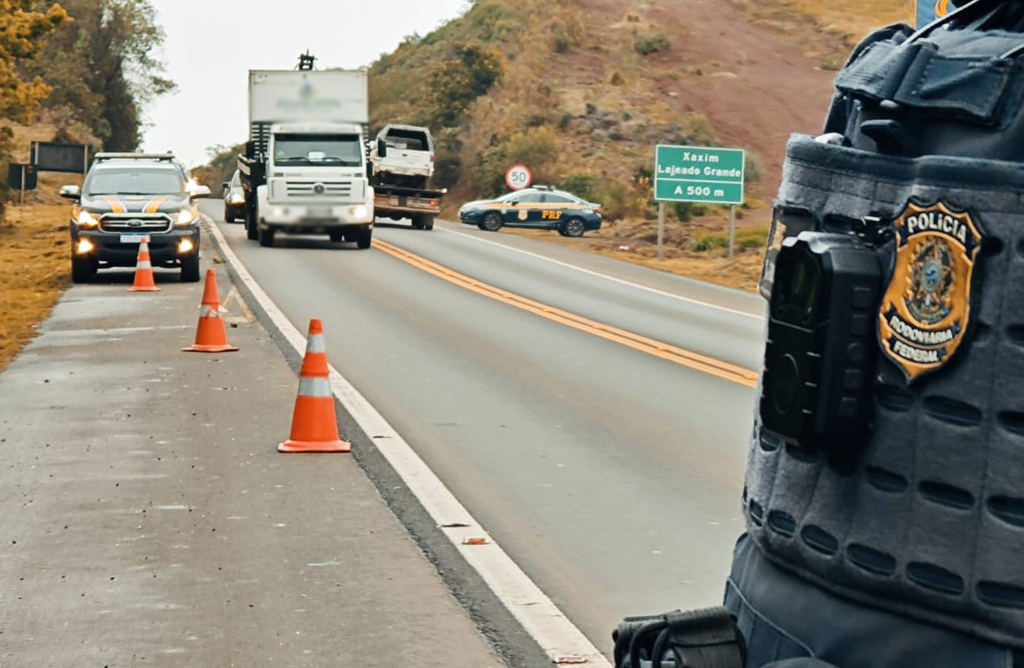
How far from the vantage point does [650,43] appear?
269 ft

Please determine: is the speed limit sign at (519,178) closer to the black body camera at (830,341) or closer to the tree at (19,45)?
the tree at (19,45)

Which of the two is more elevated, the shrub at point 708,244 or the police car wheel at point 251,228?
the police car wheel at point 251,228

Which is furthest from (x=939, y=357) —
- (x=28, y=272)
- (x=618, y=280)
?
(x=28, y=272)

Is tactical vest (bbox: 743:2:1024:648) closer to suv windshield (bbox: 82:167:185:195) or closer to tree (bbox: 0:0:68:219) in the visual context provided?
suv windshield (bbox: 82:167:185:195)

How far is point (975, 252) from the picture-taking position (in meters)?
2.06

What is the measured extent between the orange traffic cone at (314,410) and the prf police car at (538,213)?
35.6 m

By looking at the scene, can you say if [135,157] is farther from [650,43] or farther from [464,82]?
[650,43]

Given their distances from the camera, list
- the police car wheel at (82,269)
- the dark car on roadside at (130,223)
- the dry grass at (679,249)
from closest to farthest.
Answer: the dark car on roadside at (130,223) → the police car wheel at (82,269) → the dry grass at (679,249)

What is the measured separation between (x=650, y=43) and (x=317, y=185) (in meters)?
49.8

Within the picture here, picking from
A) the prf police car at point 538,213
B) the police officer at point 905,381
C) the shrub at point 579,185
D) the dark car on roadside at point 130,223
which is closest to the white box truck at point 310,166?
the dark car on roadside at point 130,223

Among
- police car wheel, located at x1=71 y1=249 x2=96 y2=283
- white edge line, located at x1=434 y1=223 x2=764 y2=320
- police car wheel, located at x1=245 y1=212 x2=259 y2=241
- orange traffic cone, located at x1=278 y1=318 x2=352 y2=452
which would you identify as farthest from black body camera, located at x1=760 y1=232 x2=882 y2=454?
police car wheel, located at x1=245 y1=212 x2=259 y2=241

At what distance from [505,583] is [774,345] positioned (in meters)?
5.08

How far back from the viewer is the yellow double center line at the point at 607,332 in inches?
634

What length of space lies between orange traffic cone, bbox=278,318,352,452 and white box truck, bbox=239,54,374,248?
78.6ft
